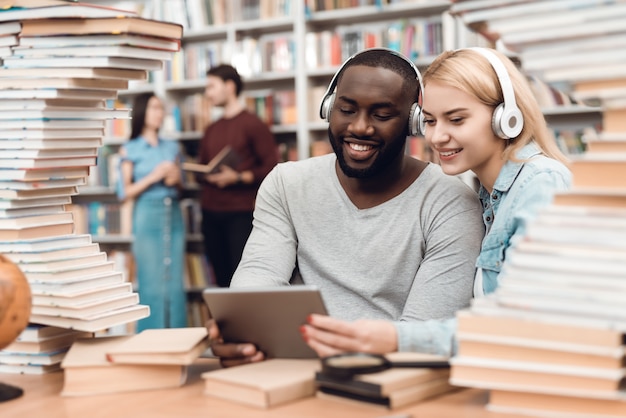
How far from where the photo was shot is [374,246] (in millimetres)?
1631

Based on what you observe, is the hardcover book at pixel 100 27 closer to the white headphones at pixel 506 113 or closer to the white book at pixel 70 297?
the white book at pixel 70 297

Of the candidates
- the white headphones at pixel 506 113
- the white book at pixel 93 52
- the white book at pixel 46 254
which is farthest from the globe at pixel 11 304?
the white headphones at pixel 506 113

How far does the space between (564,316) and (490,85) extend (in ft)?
2.07

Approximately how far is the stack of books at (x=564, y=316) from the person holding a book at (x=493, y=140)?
301 millimetres

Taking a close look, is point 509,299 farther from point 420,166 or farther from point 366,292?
point 420,166

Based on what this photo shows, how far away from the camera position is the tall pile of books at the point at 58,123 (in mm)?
1369

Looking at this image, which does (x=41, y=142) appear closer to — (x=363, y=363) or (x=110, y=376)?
(x=110, y=376)

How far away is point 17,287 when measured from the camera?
3.92ft

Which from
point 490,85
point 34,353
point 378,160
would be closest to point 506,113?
point 490,85

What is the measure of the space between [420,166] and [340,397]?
75 cm

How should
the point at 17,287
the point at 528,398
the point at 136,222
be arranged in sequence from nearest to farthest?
the point at 528,398 → the point at 17,287 → the point at 136,222

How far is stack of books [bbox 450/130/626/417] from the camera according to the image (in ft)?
3.28

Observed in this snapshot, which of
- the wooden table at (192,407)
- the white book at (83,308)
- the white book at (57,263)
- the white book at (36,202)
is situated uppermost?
the white book at (36,202)

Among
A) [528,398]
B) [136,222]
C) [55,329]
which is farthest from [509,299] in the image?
[136,222]
